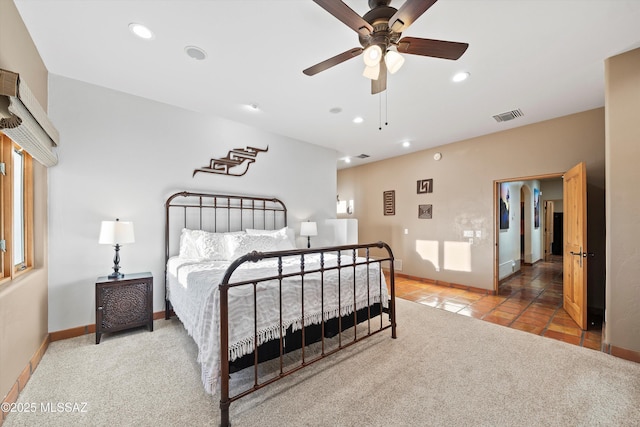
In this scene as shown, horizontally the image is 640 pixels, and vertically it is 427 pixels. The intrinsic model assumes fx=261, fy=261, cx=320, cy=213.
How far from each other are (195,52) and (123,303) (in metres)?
2.73

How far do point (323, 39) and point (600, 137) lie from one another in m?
4.12

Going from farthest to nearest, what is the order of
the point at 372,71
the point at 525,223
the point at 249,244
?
the point at 525,223 → the point at 249,244 → the point at 372,71

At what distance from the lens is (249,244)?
3549 millimetres

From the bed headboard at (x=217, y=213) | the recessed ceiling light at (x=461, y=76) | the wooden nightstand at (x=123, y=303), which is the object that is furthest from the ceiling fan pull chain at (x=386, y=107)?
the wooden nightstand at (x=123, y=303)

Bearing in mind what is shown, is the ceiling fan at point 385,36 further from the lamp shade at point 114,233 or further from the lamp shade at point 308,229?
the lamp shade at point 308,229

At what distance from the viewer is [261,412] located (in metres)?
1.76

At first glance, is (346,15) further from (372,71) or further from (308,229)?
(308,229)

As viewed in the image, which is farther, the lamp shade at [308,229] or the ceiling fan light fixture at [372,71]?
the lamp shade at [308,229]

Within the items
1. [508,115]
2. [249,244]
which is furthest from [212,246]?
[508,115]

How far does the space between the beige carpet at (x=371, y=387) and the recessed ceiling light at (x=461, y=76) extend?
288 centimetres

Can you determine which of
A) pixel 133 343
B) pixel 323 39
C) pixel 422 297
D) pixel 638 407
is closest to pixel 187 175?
pixel 133 343

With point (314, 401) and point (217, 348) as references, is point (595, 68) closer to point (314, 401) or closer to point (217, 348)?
point (314, 401)

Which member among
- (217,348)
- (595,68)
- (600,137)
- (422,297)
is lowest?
(422,297)

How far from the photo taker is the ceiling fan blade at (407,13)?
4.80 feet
